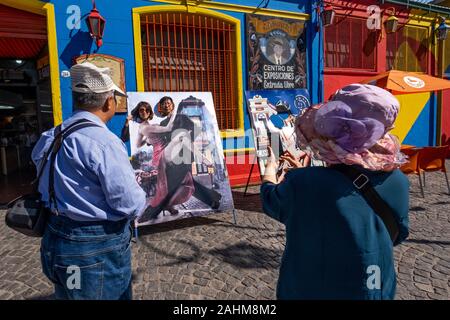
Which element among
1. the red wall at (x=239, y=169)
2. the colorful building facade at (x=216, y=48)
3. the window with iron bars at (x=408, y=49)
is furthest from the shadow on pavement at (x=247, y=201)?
the window with iron bars at (x=408, y=49)

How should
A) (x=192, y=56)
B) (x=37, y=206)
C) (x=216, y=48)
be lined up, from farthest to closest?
1. (x=216, y=48)
2. (x=192, y=56)
3. (x=37, y=206)

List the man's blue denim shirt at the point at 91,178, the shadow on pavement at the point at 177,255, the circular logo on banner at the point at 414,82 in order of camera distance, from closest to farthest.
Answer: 1. the man's blue denim shirt at the point at 91,178
2. the shadow on pavement at the point at 177,255
3. the circular logo on banner at the point at 414,82

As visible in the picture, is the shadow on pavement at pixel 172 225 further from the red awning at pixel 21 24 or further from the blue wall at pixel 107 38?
the red awning at pixel 21 24

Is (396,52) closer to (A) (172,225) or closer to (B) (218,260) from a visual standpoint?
(A) (172,225)

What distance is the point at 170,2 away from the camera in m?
6.33

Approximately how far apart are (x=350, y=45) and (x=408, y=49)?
2.33m

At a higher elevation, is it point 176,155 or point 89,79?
point 89,79

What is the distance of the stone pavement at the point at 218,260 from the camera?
3.10 metres

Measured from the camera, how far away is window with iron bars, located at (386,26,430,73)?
9.42 m

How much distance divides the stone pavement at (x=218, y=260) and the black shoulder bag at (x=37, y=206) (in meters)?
1.49

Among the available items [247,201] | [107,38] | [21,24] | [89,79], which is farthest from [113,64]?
[89,79]

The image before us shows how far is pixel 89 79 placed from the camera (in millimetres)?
1749

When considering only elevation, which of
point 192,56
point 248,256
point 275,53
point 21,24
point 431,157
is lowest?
point 248,256
